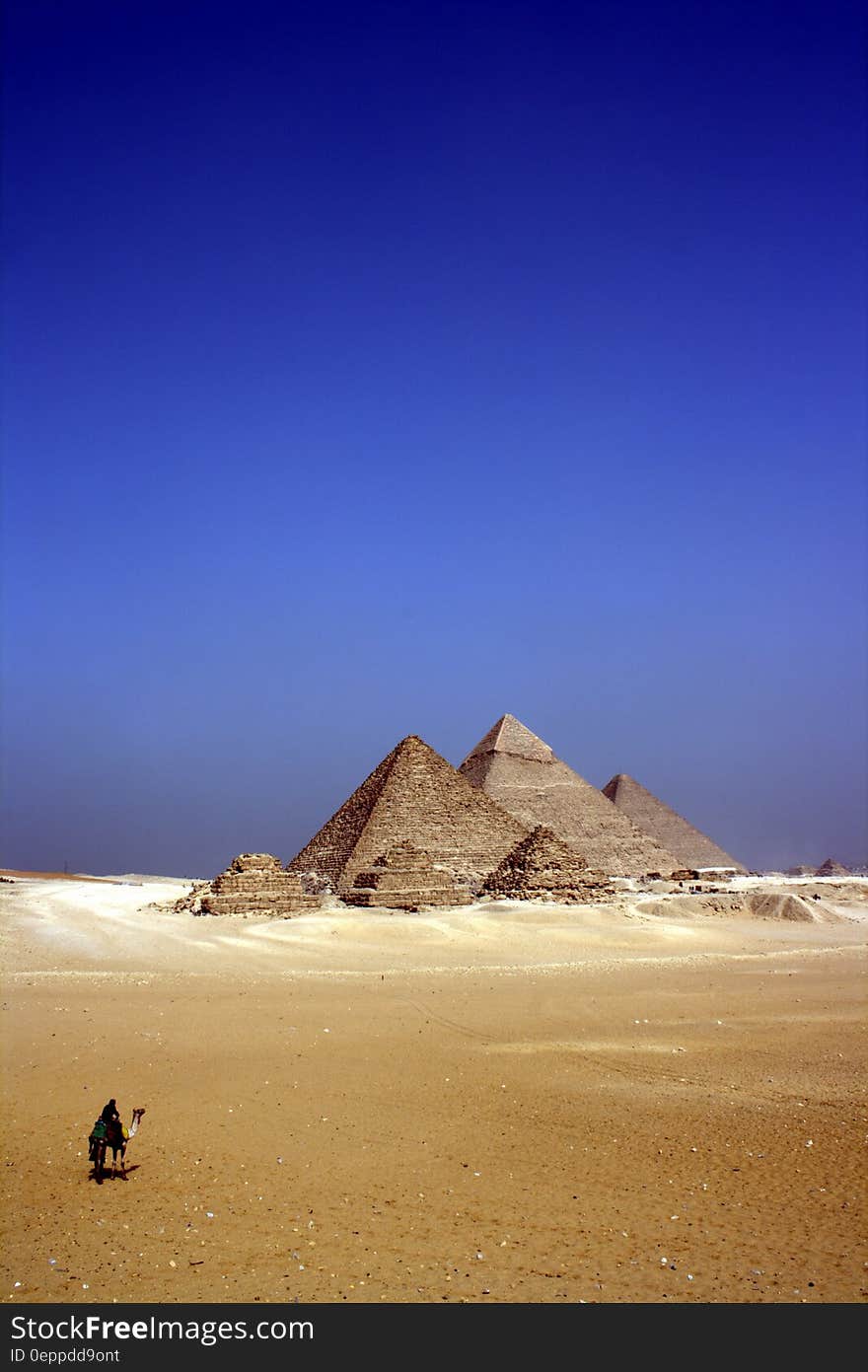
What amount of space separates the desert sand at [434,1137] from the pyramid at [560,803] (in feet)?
120

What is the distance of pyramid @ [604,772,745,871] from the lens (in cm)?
6456

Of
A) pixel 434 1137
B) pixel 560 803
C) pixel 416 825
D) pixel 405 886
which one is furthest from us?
pixel 560 803

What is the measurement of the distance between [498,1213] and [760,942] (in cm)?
2022

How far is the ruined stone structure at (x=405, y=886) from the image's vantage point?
28531mm

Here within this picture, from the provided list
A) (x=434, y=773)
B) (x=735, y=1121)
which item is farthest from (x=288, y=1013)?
(x=434, y=773)

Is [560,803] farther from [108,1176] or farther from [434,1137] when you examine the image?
[108,1176]

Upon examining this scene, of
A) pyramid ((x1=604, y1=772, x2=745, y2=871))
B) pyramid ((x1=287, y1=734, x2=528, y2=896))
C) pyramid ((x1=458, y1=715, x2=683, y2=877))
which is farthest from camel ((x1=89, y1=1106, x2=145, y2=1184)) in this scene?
pyramid ((x1=604, y1=772, x2=745, y2=871))

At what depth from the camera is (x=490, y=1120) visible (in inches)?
282

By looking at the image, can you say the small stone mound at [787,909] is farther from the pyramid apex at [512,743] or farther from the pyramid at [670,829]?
the pyramid at [670,829]

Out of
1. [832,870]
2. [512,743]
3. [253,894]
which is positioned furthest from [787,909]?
[832,870]

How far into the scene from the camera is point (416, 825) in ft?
126

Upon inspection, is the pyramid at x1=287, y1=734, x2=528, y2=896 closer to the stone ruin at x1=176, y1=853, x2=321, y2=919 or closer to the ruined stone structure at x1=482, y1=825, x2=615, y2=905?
the ruined stone structure at x1=482, y1=825, x2=615, y2=905

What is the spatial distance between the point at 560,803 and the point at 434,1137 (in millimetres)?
46893

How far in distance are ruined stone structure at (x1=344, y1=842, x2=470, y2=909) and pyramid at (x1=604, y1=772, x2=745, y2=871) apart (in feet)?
124
